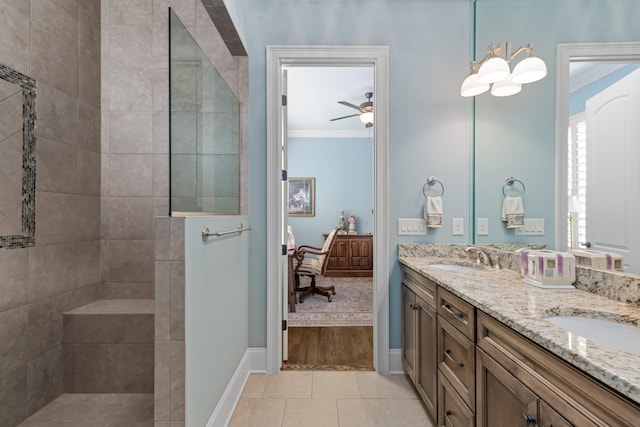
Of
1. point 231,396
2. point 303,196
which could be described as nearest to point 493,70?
point 231,396

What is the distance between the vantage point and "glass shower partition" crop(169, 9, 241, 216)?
1358mm

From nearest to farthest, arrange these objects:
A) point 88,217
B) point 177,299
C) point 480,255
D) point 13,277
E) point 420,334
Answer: point 177,299 → point 13,277 → point 420,334 → point 480,255 → point 88,217

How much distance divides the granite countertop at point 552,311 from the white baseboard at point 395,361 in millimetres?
847

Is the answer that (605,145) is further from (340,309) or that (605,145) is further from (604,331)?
(340,309)

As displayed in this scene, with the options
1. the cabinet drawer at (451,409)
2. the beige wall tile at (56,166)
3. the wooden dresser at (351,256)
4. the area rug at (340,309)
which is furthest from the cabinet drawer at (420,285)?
the wooden dresser at (351,256)

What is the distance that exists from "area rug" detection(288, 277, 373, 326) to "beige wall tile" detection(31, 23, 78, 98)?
279 cm

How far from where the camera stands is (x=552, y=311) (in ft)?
3.57

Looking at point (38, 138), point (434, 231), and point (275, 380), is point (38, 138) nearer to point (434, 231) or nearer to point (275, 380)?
point (275, 380)

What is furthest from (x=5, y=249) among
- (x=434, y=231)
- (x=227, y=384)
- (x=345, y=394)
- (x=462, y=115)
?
(x=462, y=115)

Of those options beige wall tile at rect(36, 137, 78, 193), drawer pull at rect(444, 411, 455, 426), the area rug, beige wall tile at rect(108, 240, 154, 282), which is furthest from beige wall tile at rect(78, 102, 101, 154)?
drawer pull at rect(444, 411, 455, 426)

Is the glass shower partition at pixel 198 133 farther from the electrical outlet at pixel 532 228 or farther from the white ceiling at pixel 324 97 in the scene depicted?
the electrical outlet at pixel 532 228

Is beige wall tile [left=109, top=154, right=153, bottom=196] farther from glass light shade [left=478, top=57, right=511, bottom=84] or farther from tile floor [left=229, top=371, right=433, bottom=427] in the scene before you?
glass light shade [left=478, top=57, right=511, bottom=84]

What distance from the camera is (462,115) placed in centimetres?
232

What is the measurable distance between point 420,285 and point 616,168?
1.16m
